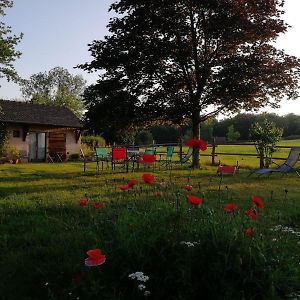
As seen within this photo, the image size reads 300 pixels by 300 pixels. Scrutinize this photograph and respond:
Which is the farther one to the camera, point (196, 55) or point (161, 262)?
point (196, 55)

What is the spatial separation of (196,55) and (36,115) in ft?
50.4

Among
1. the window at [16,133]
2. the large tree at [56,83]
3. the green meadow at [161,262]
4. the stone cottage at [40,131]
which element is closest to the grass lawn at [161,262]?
the green meadow at [161,262]

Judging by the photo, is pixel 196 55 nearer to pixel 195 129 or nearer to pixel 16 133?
pixel 195 129

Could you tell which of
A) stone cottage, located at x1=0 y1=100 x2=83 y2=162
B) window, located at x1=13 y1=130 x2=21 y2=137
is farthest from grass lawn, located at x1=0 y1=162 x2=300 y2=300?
window, located at x1=13 y1=130 x2=21 y2=137

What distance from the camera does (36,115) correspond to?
30672 mm

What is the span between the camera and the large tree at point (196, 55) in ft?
58.9

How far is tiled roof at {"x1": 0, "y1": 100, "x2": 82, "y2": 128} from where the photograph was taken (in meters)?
28.4

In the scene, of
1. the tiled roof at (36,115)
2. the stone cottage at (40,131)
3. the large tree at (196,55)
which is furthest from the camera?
the tiled roof at (36,115)

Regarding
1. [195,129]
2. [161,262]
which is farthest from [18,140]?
[161,262]

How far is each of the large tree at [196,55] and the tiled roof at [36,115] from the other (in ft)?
36.4

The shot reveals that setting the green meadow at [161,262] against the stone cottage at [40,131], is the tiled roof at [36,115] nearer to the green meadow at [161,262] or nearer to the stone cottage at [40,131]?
the stone cottage at [40,131]

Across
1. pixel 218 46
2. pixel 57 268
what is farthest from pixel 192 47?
pixel 57 268

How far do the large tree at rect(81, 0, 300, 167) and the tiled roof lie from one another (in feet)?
36.4

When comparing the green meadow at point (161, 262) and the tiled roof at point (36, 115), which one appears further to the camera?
the tiled roof at point (36, 115)
